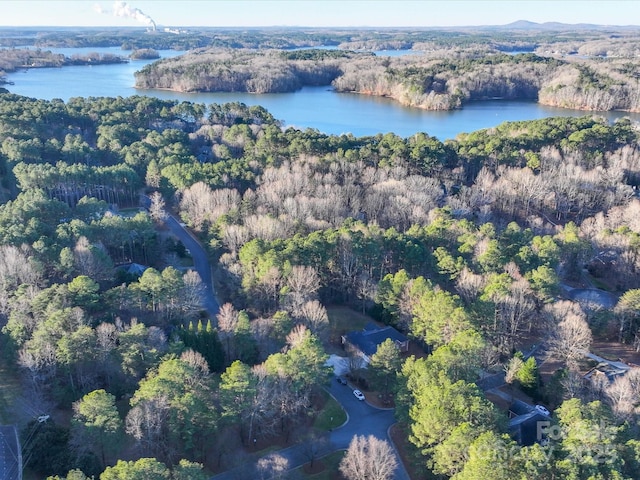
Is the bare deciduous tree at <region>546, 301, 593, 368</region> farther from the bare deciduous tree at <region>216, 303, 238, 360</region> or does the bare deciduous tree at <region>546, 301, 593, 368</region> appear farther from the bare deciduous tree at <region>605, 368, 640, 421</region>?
the bare deciduous tree at <region>216, 303, 238, 360</region>

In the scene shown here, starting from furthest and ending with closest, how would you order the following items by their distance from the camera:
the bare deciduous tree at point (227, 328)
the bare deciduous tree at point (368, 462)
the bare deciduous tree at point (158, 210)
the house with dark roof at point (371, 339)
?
the bare deciduous tree at point (158, 210) → the house with dark roof at point (371, 339) → the bare deciduous tree at point (227, 328) → the bare deciduous tree at point (368, 462)

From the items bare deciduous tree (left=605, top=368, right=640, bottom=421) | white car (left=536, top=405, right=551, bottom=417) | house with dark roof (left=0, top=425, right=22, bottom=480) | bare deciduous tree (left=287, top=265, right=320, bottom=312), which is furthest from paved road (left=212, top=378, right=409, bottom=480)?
bare deciduous tree (left=605, top=368, right=640, bottom=421)

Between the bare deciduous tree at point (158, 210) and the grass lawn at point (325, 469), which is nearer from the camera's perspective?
the grass lawn at point (325, 469)

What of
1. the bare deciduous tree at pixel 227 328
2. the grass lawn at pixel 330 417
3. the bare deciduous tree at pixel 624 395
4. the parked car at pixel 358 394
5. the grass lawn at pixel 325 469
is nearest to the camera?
the grass lawn at pixel 325 469

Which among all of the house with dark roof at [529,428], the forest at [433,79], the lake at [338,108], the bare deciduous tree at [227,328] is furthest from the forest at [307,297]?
the forest at [433,79]

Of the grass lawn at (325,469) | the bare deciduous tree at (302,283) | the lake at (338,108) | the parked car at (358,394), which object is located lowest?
the grass lawn at (325,469)

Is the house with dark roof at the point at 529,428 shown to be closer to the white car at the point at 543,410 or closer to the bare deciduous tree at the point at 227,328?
the white car at the point at 543,410
